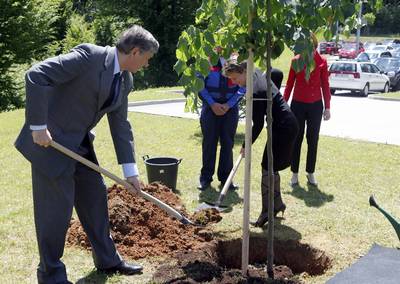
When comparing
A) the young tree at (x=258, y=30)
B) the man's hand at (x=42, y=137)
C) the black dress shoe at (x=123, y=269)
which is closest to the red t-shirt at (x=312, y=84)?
the young tree at (x=258, y=30)

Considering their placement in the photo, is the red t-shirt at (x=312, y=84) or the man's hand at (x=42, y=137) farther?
the red t-shirt at (x=312, y=84)

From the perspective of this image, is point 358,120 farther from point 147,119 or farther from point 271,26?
point 271,26

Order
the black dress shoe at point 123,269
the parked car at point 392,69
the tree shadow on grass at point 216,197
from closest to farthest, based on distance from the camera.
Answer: the black dress shoe at point 123,269
the tree shadow on grass at point 216,197
the parked car at point 392,69

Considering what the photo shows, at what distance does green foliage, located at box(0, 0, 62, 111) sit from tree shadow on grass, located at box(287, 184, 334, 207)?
14.0 m

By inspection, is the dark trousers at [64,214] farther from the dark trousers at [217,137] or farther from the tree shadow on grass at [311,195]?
the tree shadow on grass at [311,195]

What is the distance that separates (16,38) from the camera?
2016cm

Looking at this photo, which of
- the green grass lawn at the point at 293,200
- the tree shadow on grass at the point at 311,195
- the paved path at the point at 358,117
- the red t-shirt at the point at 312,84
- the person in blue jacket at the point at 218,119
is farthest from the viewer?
the paved path at the point at 358,117

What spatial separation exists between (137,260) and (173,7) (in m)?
25.2

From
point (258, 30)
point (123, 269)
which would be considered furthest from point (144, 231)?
point (258, 30)

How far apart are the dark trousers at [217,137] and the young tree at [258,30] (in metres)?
2.68

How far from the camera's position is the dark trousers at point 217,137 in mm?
6723

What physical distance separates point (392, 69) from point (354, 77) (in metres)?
4.76

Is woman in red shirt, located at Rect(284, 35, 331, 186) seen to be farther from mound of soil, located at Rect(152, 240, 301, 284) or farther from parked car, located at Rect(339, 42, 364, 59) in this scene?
parked car, located at Rect(339, 42, 364, 59)

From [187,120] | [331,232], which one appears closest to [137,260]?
[331,232]
